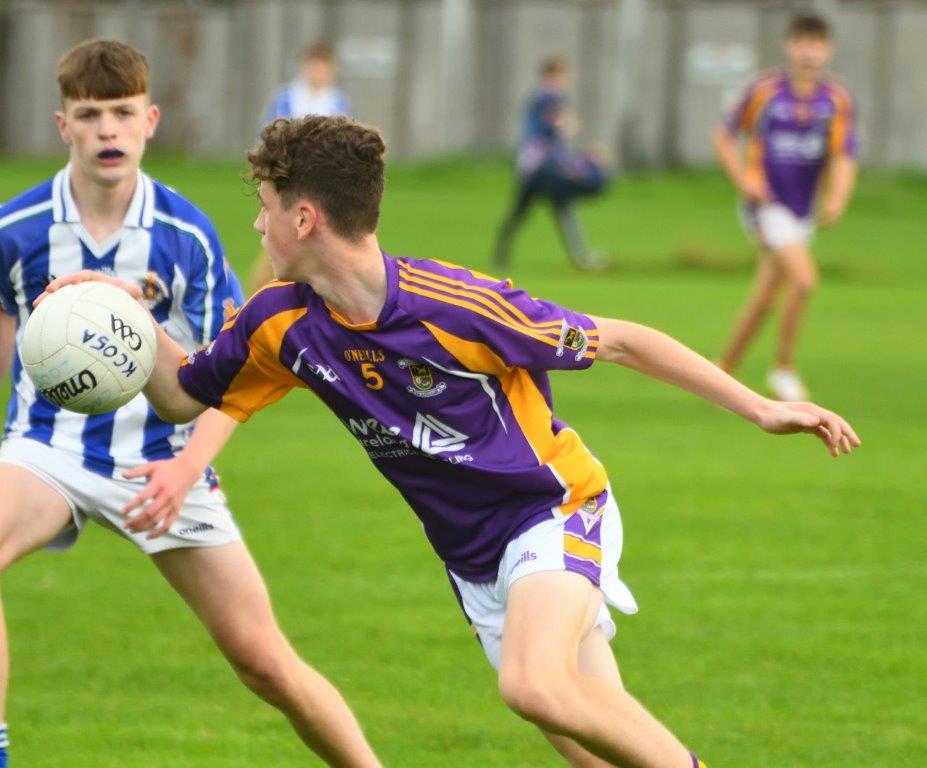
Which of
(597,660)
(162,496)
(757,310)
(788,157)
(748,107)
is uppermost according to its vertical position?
(162,496)

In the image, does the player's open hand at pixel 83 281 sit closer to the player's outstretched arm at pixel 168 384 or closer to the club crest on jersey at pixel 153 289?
the player's outstretched arm at pixel 168 384

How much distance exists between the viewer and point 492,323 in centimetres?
390

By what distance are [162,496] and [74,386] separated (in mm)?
355

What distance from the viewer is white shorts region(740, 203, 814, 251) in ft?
38.6

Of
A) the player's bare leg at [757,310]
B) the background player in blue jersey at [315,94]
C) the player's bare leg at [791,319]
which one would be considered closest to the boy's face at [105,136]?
the player's bare leg at [791,319]

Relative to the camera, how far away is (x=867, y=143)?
3500cm

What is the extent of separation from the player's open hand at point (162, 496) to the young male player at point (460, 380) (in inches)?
9.5

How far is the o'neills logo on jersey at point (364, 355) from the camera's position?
3953mm

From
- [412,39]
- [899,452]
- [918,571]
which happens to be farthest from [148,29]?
[918,571]

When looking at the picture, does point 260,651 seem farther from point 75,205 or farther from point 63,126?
point 63,126

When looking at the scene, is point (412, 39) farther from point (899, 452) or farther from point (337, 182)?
point (337, 182)

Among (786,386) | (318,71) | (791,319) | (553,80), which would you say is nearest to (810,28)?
(791,319)

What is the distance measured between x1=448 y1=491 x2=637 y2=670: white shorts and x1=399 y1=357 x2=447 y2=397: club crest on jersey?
389 mm

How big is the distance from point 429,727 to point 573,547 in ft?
4.89
